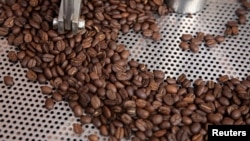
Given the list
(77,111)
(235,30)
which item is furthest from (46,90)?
(235,30)

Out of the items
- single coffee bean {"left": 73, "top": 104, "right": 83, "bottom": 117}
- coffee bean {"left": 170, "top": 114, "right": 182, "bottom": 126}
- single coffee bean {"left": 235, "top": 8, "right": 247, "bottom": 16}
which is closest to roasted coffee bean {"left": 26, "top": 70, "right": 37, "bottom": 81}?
single coffee bean {"left": 73, "top": 104, "right": 83, "bottom": 117}

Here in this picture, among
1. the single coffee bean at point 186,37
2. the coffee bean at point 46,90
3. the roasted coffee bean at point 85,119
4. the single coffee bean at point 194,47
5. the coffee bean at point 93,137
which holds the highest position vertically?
the single coffee bean at point 186,37

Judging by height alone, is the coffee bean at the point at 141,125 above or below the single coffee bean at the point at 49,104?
below

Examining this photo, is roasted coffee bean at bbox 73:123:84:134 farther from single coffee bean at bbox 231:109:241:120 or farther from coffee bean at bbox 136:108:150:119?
single coffee bean at bbox 231:109:241:120

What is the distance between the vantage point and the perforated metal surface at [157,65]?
107cm

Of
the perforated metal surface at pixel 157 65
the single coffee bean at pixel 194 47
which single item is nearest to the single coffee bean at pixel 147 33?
the perforated metal surface at pixel 157 65

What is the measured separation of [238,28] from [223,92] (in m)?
0.27

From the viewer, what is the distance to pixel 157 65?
121 centimetres

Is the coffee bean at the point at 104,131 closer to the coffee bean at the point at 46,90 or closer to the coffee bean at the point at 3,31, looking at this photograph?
the coffee bean at the point at 46,90

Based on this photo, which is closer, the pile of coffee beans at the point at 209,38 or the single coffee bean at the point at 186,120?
the single coffee bean at the point at 186,120

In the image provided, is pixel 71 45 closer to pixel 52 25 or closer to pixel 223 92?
pixel 52 25

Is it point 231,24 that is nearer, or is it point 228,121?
point 228,121

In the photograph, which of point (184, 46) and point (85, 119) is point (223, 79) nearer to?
point (184, 46)

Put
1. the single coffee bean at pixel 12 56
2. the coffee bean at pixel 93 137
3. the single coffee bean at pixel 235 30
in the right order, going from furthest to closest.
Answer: the single coffee bean at pixel 235 30
the single coffee bean at pixel 12 56
the coffee bean at pixel 93 137
